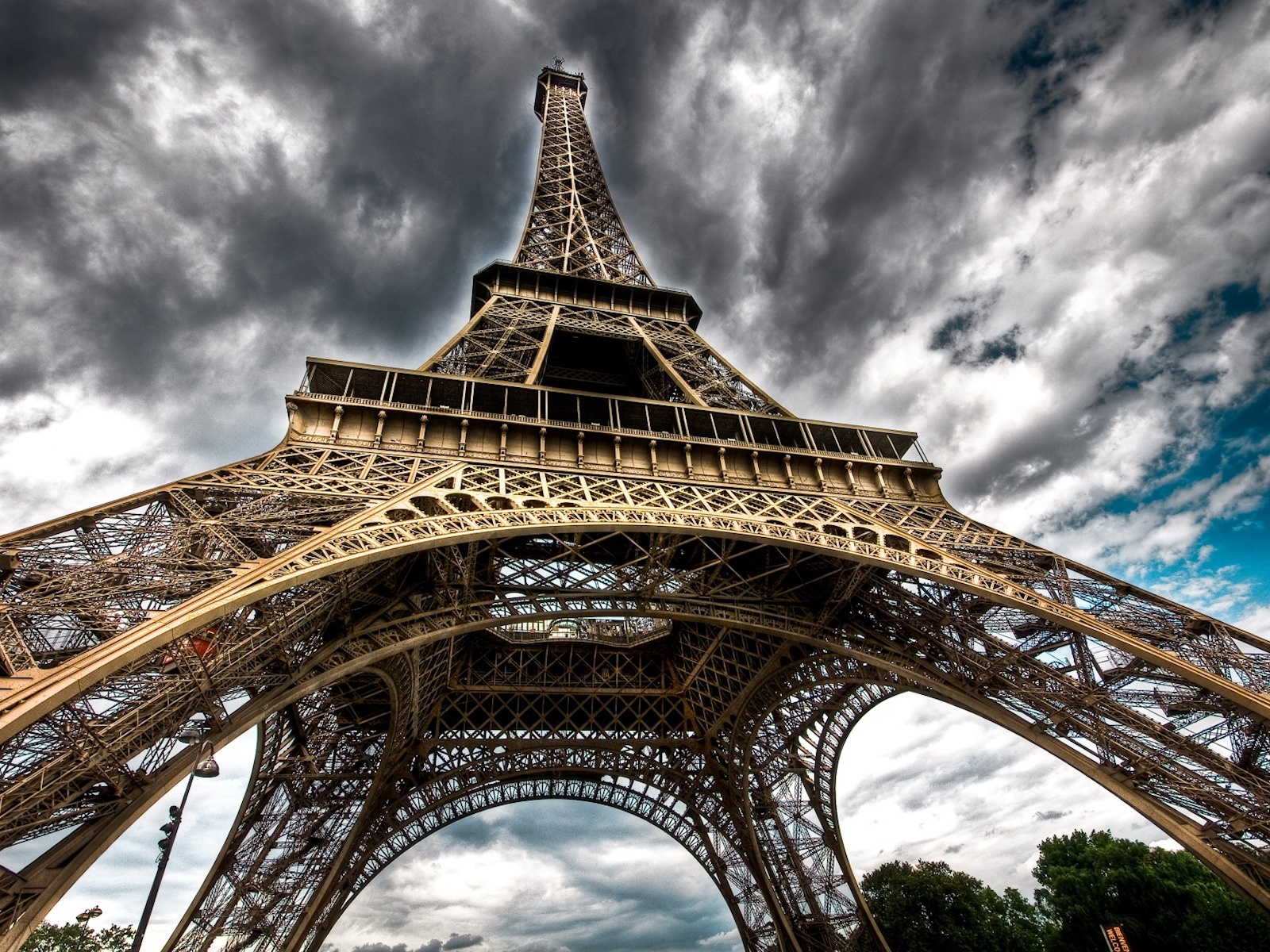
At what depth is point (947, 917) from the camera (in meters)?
31.0

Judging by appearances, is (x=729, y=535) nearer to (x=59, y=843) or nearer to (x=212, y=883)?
(x=59, y=843)

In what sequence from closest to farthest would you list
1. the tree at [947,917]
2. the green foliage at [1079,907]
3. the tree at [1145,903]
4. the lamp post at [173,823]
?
the lamp post at [173,823] → the tree at [1145,903] → the green foliage at [1079,907] → the tree at [947,917]

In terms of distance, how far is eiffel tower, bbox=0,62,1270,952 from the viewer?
9.17 meters

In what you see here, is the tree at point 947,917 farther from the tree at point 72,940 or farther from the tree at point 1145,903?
the tree at point 72,940

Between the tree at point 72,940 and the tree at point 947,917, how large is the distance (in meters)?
35.6

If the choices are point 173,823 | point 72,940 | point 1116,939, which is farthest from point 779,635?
point 72,940

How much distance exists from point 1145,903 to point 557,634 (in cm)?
2664

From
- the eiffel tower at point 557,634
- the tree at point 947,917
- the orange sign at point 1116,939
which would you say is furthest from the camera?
the tree at point 947,917

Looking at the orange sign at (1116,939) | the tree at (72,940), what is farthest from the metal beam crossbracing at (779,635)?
the tree at (72,940)

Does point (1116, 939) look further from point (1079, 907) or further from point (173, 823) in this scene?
point (173, 823)

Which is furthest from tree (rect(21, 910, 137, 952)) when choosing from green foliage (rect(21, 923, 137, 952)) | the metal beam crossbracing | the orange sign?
the orange sign

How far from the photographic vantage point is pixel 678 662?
25.9 meters

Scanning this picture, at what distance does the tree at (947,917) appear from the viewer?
30375mm

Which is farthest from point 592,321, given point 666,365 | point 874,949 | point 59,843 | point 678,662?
point 874,949
